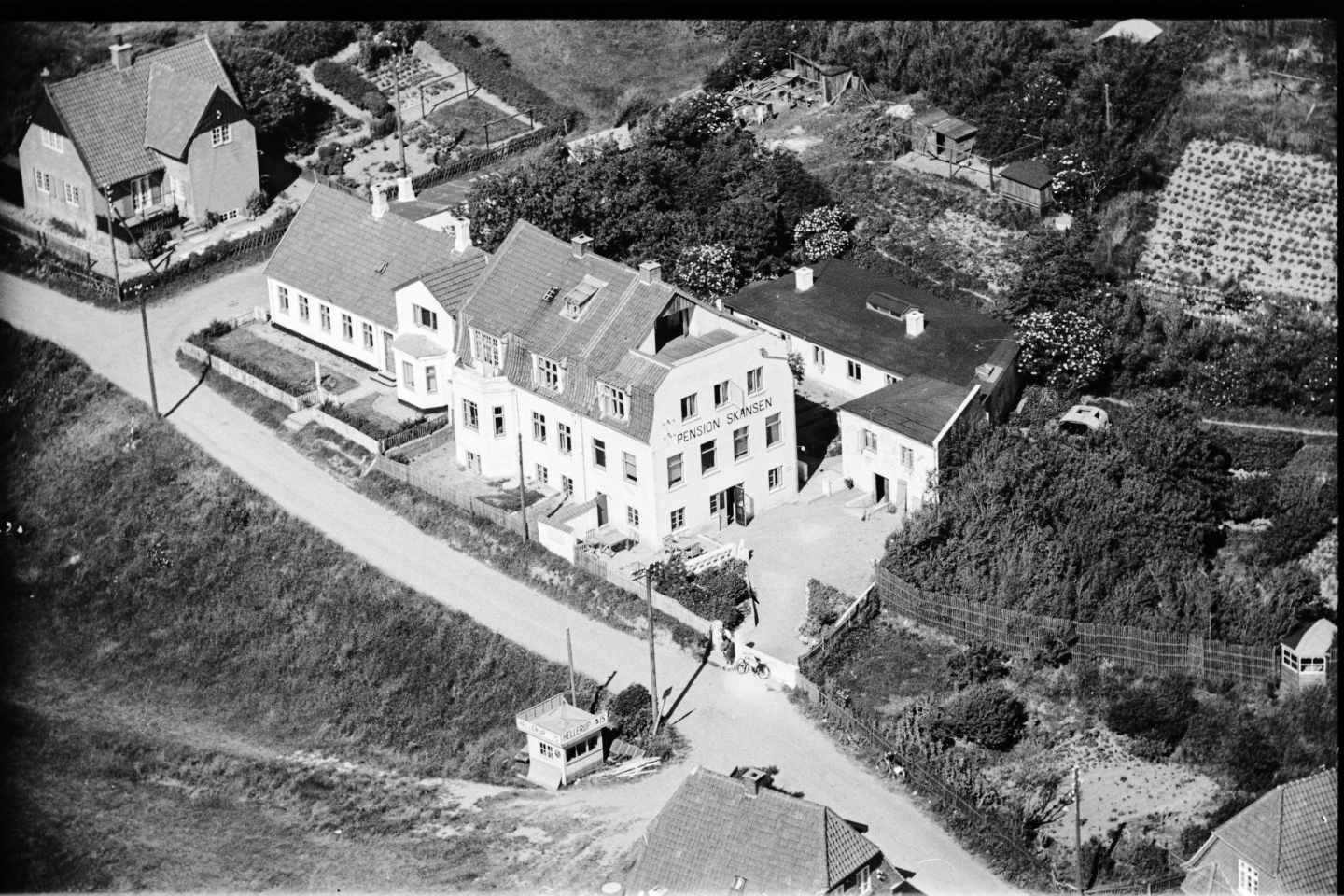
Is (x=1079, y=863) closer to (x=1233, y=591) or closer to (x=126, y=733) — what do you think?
(x=1233, y=591)

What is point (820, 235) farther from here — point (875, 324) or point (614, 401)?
point (614, 401)

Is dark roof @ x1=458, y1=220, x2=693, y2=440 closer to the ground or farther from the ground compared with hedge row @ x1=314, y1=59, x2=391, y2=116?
farther from the ground

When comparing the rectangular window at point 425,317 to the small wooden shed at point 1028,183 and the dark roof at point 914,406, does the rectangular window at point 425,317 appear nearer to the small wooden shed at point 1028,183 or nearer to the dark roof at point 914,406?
the dark roof at point 914,406

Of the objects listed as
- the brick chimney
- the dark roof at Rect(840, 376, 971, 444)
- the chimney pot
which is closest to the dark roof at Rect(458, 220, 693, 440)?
the dark roof at Rect(840, 376, 971, 444)

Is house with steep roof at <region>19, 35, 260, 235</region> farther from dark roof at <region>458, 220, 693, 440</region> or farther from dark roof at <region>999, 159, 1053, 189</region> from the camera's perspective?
dark roof at <region>999, 159, 1053, 189</region>

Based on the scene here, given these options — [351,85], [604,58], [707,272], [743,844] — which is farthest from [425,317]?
[604,58]

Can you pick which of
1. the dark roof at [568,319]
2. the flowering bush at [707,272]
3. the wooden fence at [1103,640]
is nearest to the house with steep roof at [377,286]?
the dark roof at [568,319]
